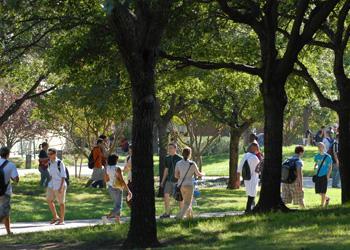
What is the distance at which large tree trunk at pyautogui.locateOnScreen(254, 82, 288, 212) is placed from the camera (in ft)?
46.6

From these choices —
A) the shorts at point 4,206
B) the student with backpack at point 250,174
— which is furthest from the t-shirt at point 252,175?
the shorts at point 4,206

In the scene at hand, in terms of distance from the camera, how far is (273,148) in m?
14.2

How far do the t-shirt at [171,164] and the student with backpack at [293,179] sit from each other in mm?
2700

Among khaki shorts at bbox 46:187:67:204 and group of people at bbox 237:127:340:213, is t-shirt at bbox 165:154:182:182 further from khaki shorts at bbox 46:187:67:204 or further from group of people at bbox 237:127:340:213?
khaki shorts at bbox 46:187:67:204

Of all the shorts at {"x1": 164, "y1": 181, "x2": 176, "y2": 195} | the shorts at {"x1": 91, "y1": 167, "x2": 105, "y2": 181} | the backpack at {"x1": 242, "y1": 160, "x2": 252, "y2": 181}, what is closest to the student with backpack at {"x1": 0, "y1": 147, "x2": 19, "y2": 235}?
the shorts at {"x1": 164, "y1": 181, "x2": 176, "y2": 195}

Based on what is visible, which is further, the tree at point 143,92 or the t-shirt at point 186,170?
the t-shirt at point 186,170

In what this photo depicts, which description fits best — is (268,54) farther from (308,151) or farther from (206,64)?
(308,151)

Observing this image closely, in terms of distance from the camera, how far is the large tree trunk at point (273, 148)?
1420 centimetres

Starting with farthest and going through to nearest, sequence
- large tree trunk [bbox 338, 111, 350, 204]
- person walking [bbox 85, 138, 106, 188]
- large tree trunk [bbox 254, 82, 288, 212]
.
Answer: person walking [bbox 85, 138, 106, 188]
large tree trunk [bbox 338, 111, 350, 204]
large tree trunk [bbox 254, 82, 288, 212]

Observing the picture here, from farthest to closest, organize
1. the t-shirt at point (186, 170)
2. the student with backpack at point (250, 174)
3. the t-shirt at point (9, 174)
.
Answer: the student with backpack at point (250, 174) → the t-shirt at point (186, 170) → the t-shirt at point (9, 174)

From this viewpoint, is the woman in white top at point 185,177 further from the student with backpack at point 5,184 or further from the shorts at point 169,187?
the student with backpack at point 5,184

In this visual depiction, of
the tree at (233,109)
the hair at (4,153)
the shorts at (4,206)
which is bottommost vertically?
the shorts at (4,206)

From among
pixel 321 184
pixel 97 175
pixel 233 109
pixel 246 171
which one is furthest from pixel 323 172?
pixel 97 175

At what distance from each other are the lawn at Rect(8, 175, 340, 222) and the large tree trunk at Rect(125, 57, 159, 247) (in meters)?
7.31
